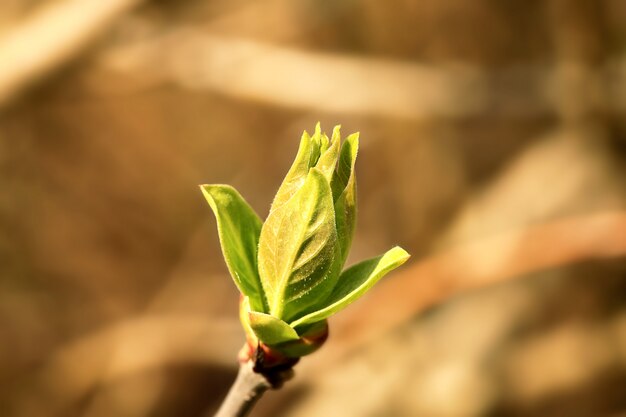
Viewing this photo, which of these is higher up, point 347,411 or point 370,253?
point 370,253

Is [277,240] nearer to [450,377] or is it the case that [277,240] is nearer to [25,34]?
[25,34]

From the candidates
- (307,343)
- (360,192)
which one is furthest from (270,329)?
(360,192)

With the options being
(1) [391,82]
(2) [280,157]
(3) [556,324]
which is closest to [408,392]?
(3) [556,324]

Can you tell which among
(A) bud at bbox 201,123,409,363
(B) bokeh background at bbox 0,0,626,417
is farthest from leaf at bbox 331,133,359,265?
(B) bokeh background at bbox 0,0,626,417

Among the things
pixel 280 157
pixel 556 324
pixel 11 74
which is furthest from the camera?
pixel 280 157

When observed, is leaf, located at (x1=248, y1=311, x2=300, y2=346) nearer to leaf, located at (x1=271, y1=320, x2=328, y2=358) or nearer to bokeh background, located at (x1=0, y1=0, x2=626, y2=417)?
leaf, located at (x1=271, y1=320, x2=328, y2=358)

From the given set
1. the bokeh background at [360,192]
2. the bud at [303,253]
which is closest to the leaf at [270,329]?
the bud at [303,253]

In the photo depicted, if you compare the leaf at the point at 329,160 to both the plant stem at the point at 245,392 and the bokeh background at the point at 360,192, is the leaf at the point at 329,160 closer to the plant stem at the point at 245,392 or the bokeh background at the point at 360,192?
the plant stem at the point at 245,392

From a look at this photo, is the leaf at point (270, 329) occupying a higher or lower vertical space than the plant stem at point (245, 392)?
higher
